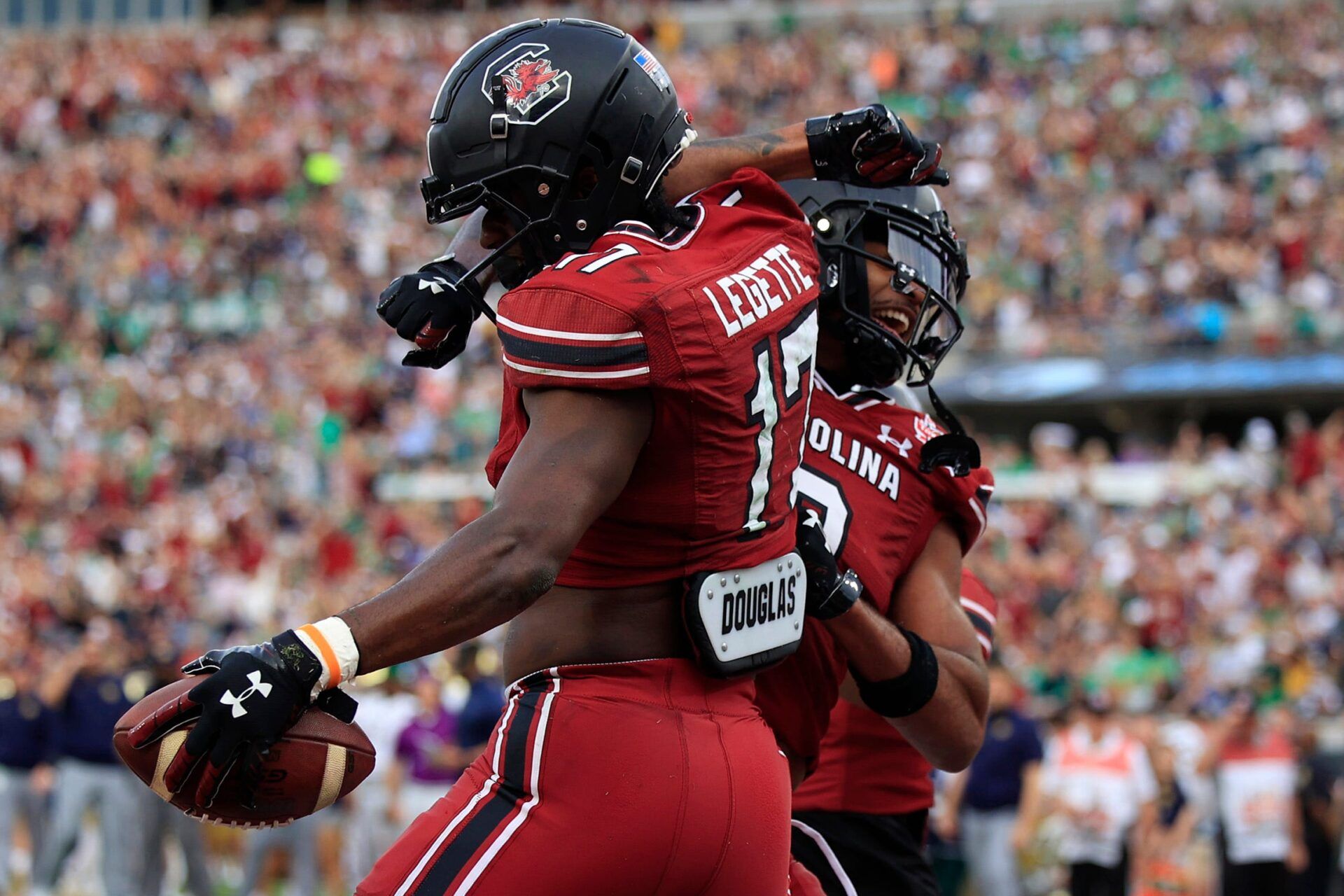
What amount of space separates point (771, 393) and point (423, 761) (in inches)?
304

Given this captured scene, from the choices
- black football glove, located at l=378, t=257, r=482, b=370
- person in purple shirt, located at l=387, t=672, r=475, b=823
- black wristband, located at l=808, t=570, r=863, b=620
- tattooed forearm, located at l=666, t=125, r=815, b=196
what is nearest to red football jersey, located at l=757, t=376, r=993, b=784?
black wristband, located at l=808, t=570, r=863, b=620

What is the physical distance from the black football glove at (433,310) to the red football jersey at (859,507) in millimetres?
683

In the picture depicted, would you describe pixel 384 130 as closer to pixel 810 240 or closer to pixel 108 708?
pixel 108 708

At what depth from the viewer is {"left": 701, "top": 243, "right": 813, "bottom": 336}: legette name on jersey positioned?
2.53 m

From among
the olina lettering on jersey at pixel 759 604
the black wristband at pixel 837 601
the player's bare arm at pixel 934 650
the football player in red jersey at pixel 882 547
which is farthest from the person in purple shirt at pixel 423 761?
the olina lettering on jersey at pixel 759 604

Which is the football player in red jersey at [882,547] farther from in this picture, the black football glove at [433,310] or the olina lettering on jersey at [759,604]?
the black football glove at [433,310]

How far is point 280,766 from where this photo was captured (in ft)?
7.52

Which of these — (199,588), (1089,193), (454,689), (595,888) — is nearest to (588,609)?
(595,888)

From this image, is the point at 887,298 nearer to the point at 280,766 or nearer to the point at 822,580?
the point at 822,580

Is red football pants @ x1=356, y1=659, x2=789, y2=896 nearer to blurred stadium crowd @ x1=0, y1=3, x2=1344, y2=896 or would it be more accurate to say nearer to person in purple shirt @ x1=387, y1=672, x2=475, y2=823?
blurred stadium crowd @ x1=0, y1=3, x2=1344, y2=896

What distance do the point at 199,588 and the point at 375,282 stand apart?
5742 mm

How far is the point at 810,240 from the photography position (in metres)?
2.91

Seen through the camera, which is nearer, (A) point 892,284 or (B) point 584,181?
(B) point 584,181

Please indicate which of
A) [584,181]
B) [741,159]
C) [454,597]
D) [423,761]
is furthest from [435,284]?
[423,761]
